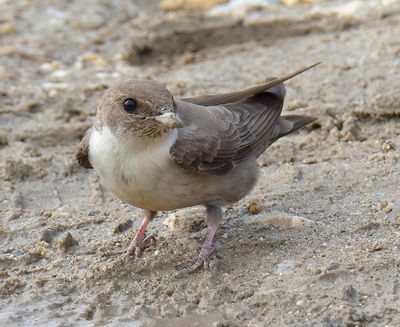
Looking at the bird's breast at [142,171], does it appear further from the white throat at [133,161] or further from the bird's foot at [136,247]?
the bird's foot at [136,247]

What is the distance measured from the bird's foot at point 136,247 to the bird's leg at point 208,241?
0.40 m

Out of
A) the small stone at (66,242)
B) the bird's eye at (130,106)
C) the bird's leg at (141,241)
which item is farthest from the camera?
the small stone at (66,242)

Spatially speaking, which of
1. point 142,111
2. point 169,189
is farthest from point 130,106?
point 169,189

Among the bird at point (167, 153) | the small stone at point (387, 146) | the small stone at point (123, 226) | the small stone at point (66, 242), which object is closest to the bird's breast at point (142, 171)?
the bird at point (167, 153)

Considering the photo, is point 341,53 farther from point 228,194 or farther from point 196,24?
point 228,194

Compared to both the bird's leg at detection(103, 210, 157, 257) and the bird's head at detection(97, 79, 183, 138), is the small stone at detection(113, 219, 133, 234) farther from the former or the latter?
the bird's head at detection(97, 79, 183, 138)

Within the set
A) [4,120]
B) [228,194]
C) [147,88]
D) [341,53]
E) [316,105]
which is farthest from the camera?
[341,53]

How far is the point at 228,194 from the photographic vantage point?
18.5 feet

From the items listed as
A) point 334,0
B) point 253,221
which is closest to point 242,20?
point 334,0

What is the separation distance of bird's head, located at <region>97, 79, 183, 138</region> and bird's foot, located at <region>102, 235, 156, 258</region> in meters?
0.86

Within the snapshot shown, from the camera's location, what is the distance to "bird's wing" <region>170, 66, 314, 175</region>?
213 inches

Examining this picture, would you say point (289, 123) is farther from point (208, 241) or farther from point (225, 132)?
point (208, 241)

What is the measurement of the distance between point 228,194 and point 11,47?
4486 millimetres

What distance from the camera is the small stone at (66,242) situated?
5832mm
